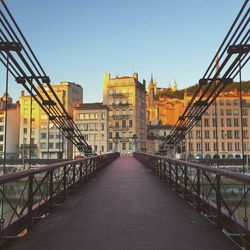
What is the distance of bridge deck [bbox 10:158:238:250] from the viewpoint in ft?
14.5

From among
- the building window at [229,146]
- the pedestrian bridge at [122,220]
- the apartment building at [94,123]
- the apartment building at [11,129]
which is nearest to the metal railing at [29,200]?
the pedestrian bridge at [122,220]

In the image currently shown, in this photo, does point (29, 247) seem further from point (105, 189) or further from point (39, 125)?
point (39, 125)

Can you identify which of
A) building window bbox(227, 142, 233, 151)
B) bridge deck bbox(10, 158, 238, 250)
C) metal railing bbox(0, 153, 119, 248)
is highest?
building window bbox(227, 142, 233, 151)

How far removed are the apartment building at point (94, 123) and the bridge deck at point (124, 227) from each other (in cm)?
7109

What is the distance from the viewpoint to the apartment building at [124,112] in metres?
80.9

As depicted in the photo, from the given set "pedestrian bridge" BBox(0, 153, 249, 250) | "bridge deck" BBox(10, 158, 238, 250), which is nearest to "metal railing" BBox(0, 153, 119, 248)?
"pedestrian bridge" BBox(0, 153, 249, 250)

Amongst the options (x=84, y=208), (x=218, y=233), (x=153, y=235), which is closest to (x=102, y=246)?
(x=153, y=235)

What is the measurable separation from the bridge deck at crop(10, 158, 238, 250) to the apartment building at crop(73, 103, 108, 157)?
71092mm

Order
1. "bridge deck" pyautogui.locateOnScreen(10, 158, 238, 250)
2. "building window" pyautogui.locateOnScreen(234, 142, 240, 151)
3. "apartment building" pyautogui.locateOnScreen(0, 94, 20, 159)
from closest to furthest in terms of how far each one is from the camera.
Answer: "bridge deck" pyautogui.locateOnScreen(10, 158, 238, 250), "building window" pyautogui.locateOnScreen(234, 142, 240, 151), "apartment building" pyautogui.locateOnScreen(0, 94, 20, 159)

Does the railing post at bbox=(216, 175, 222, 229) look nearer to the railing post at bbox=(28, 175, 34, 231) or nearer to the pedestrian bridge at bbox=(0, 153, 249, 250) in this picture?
the pedestrian bridge at bbox=(0, 153, 249, 250)

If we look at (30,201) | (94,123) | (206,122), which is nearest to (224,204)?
(30,201)

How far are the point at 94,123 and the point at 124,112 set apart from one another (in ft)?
30.3

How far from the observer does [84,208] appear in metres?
7.11

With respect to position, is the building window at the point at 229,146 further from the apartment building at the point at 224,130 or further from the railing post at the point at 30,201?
the railing post at the point at 30,201
